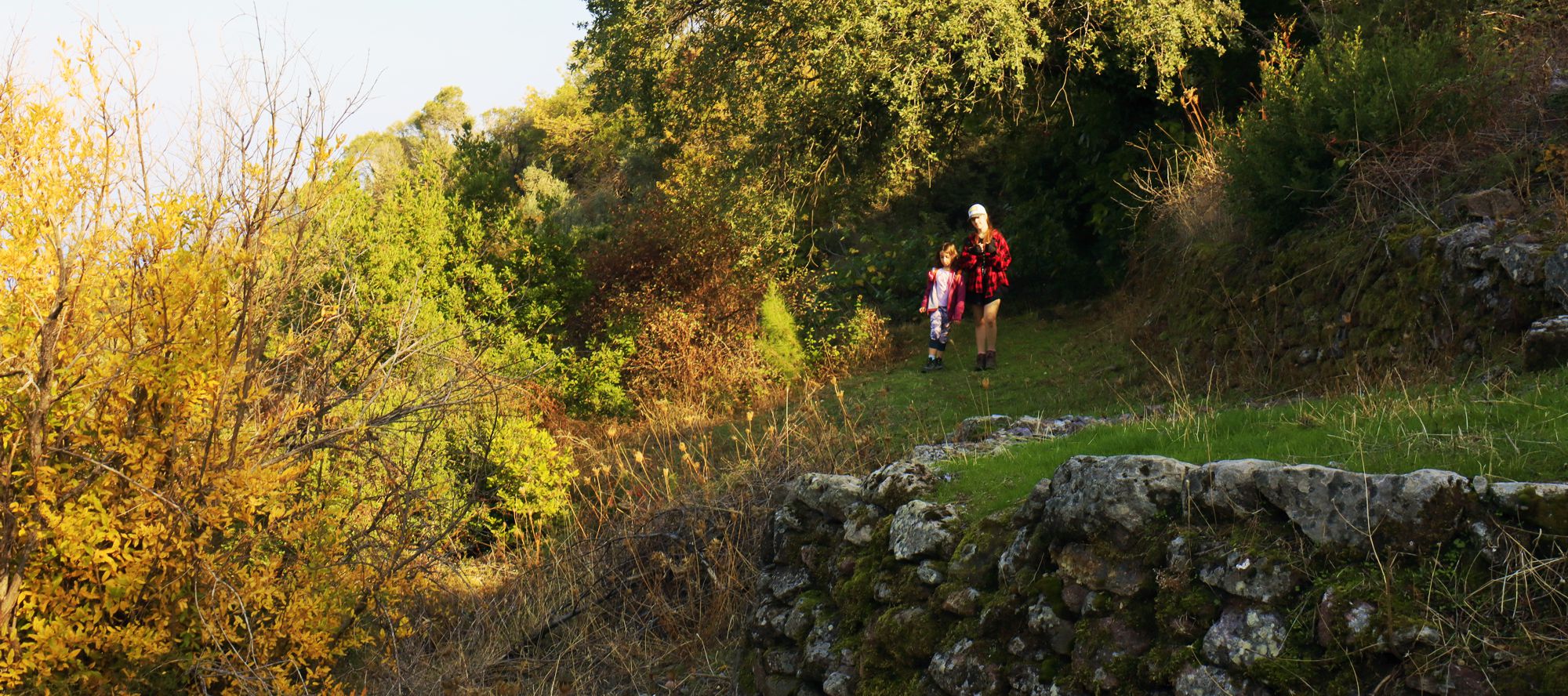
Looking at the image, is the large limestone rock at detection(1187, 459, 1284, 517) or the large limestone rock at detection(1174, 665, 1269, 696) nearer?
the large limestone rock at detection(1174, 665, 1269, 696)

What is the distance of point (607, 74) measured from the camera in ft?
55.5

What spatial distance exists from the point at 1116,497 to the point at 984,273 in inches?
360

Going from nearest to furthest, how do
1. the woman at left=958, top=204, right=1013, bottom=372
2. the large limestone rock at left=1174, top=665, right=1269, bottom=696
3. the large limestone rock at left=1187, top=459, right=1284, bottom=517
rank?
the large limestone rock at left=1174, top=665, right=1269, bottom=696
the large limestone rock at left=1187, top=459, right=1284, bottom=517
the woman at left=958, top=204, right=1013, bottom=372

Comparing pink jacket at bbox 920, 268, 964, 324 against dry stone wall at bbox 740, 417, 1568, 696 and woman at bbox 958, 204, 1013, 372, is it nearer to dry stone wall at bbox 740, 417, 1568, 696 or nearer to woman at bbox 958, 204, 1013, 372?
woman at bbox 958, 204, 1013, 372

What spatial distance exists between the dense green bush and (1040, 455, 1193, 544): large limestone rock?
19.5 feet

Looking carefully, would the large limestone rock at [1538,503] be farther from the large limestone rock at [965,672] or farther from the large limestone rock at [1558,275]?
the large limestone rock at [1558,275]

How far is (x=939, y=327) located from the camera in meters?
14.5

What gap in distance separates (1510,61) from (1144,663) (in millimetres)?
8149

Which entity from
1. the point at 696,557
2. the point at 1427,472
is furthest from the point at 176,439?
the point at 1427,472

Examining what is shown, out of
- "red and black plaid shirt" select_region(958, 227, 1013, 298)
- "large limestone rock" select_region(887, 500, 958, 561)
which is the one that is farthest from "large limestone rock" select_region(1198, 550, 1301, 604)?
"red and black plaid shirt" select_region(958, 227, 1013, 298)

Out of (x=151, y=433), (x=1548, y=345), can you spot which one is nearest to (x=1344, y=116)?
A: (x=1548, y=345)

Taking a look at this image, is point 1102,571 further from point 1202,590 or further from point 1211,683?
point 1211,683

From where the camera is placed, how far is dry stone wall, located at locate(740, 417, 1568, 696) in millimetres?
3682

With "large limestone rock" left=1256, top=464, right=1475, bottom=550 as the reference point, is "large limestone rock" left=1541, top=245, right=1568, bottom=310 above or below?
below
